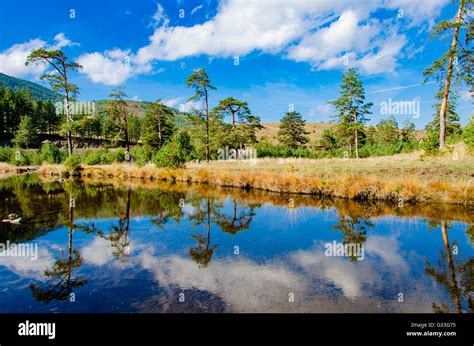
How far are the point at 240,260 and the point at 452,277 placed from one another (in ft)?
15.9

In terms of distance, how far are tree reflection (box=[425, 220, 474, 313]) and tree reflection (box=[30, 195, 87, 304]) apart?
7.08 meters

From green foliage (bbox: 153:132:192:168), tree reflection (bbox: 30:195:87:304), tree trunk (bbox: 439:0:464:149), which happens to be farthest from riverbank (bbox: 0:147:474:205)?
tree reflection (bbox: 30:195:87:304)

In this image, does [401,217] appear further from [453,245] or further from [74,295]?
[74,295]

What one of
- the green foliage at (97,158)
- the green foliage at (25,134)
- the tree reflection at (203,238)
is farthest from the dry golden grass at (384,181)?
the green foliage at (25,134)

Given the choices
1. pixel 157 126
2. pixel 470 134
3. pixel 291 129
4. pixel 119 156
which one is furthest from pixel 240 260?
pixel 291 129

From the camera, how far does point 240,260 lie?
7.85m

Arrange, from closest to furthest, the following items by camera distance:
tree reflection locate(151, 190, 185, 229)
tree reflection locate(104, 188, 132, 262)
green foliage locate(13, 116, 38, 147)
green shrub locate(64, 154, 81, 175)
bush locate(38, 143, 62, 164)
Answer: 1. tree reflection locate(104, 188, 132, 262)
2. tree reflection locate(151, 190, 185, 229)
3. green shrub locate(64, 154, 81, 175)
4. bush locate(38, 143, 62, 164)
5. green foliage locate(13, 116, 38, 147)

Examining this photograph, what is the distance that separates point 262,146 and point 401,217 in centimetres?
4299

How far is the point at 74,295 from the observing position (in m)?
5.93

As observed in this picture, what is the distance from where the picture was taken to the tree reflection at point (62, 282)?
5.93 meters

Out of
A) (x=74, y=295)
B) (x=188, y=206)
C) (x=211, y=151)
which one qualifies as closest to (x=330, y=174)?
(x=188, y=206)

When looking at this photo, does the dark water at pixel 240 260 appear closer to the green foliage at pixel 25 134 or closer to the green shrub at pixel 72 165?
the green shrub at pixel 72 165

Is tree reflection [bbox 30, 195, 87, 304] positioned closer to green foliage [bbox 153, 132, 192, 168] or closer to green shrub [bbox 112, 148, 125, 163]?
green foliage [bbox 153, 132, 192, 168]

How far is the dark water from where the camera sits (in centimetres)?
563
